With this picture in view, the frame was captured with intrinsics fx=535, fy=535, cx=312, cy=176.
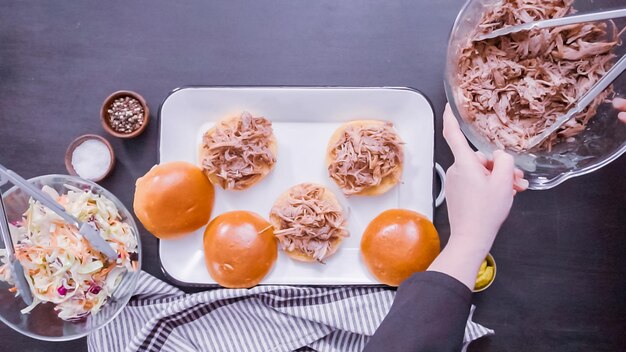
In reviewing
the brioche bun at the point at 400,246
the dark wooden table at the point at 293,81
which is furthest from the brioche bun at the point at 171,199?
the brioche bun at the point at 400,246

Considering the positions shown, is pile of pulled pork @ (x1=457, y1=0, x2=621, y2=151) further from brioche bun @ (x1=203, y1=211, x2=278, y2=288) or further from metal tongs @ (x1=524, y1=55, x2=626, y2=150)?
brioche bun @ (x1=203, y1=211, x2=278, y2=288)

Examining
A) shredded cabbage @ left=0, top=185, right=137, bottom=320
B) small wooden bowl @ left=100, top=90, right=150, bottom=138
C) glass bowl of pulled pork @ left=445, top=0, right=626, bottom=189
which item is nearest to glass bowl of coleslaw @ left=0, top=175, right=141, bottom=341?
shredded cabbage @ left=0, top=185, right=137, bottom=320

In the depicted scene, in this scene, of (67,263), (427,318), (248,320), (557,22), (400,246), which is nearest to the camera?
(427,318)

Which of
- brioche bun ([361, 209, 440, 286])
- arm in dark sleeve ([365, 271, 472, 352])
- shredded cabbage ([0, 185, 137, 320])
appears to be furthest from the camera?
brioche bun ([361, 209, 440, 286])

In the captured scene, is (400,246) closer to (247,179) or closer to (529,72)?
(247,179)

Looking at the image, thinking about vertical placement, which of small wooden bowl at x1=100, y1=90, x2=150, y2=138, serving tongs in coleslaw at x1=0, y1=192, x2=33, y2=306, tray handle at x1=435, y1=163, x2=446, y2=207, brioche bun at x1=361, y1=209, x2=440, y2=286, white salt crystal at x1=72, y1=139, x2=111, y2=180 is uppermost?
small wooden bowl at x1=100, y1=90, x2=150, y2=138

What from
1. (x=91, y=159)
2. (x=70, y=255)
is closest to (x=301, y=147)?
(x=91, y=159)
